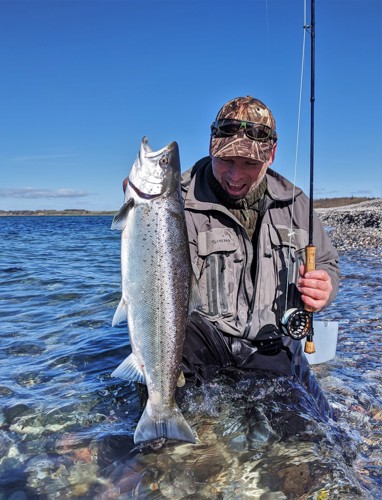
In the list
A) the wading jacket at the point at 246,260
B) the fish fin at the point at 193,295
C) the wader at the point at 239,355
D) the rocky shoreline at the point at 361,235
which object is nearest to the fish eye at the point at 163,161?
the fish fin at the point at 193,295

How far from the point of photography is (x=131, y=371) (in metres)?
3.52

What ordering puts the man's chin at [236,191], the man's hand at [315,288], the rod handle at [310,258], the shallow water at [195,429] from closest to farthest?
the shallow water at [195,429] → the man's hand at [315,288] → the rod handle at [310,258] → the man's chin at [236,191]

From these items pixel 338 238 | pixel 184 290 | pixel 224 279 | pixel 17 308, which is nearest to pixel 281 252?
pixel 224 279

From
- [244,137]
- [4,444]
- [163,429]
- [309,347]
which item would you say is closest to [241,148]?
[244,137]

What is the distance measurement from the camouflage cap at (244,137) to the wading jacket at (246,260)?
18.5 inches

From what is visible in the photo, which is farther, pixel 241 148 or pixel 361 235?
pixel 361 235

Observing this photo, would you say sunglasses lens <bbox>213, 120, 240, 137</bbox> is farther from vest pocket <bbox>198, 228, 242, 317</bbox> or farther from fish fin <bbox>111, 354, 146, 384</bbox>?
fish fin <bbox>111, 354, 146, 384</bbox>

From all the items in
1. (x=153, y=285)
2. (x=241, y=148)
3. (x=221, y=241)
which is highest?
(x=241, y=148)

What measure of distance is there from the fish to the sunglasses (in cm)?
117

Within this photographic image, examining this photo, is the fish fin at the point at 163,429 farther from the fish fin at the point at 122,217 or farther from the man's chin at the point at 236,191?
the man's chin at the point at 236,191

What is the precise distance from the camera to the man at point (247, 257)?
15.2 ft

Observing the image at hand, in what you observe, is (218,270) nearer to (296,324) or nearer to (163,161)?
(296,324)

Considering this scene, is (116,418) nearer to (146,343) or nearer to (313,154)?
(146,343)

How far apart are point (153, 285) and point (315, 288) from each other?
143 cm
